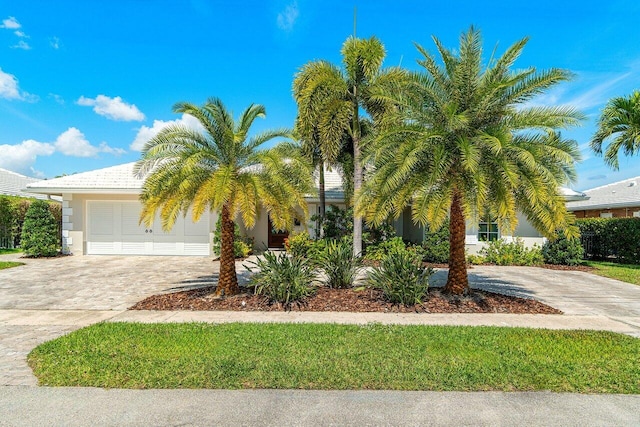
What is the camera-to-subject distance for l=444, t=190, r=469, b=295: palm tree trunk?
862 centimetres

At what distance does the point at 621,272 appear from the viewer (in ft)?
43.6

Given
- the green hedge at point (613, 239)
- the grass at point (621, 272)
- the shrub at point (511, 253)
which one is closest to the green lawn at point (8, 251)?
the shrub at point (511, 253)

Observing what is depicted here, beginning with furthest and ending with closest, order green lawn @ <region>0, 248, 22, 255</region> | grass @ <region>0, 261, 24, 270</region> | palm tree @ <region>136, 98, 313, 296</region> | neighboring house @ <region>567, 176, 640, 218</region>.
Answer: neighboring house @ <region>567, 176, 640, 218</region>
green lawn @ <region>0, 248, 22, 255</region>
grass @ <region>0, 261, 24, 270</region>
palm tree @ <region>136, 98, 313, 296</region>

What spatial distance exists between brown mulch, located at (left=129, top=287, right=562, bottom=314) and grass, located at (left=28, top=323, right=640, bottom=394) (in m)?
1.48

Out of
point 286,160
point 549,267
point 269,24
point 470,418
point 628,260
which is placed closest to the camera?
point 470,418

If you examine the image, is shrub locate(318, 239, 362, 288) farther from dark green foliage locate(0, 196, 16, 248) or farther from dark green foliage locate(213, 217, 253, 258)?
dark green foliage locate(0, 196, 16, 248)

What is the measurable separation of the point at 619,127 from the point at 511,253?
6.49 meters

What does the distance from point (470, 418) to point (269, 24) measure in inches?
495

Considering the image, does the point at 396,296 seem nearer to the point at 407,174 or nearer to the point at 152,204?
the point at 407,174

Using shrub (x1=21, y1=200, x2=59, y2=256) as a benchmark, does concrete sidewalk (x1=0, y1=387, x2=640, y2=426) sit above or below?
below

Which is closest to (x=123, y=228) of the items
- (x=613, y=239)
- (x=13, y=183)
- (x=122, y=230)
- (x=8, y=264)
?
(x=122, y=230)

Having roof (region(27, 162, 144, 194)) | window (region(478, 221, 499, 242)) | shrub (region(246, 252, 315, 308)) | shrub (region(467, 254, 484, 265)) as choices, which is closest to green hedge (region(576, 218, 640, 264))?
window (region(478, 221, 499, 242))

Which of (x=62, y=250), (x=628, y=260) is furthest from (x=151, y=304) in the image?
(x=628, y=260)

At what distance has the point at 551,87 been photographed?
7836mm
